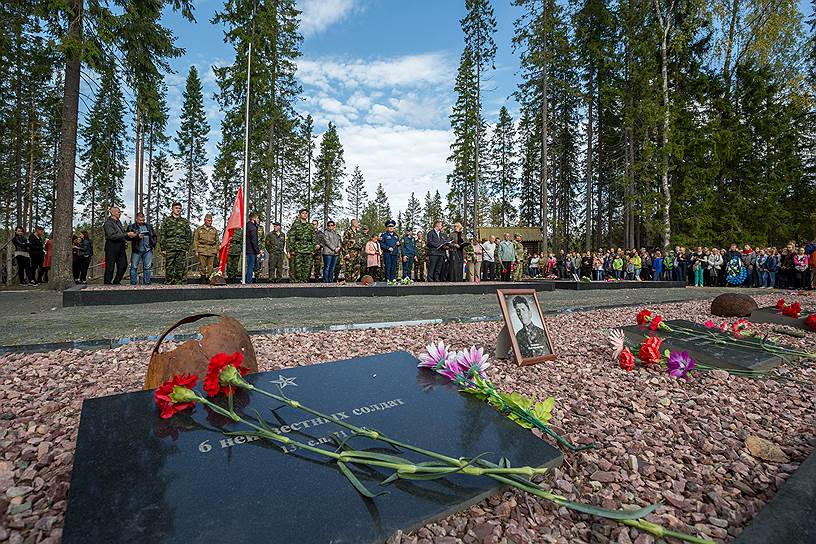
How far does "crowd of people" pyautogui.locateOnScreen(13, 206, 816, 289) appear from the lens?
34.3 feet

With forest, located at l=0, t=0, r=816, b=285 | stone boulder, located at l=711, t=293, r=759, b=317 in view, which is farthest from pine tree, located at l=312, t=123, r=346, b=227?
stone boulder, located at l=711, t=293, r=759, b=317

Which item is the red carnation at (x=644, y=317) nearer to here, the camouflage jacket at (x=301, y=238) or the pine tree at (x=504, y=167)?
the camouflage jacket at (x=301, y=238)

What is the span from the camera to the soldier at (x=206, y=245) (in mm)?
10469

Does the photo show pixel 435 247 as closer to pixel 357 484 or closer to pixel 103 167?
pixel 357 484

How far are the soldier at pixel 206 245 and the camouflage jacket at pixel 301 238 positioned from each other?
2303 millimetres

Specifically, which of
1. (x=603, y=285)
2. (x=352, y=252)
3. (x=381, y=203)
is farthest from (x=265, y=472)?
(x=381, y=203)

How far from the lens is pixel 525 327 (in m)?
3.12

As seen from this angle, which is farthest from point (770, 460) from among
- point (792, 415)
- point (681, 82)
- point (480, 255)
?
point (681, 82)

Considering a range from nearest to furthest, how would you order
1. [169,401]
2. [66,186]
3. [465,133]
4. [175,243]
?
1. [169,401]
2. [66,186]
3. [175,243]
4. [465,133]

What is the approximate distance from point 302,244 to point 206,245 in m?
2.81

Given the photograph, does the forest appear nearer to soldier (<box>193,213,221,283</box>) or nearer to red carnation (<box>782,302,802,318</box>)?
soldier (<box>193,213,221,283</box>)

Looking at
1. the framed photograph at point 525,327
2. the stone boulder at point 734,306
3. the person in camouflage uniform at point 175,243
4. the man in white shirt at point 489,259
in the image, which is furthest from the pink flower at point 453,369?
the man in white shirt at point 489,259

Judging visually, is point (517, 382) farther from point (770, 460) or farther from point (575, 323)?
point (575, 323)

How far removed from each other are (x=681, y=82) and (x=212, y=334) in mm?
29981
